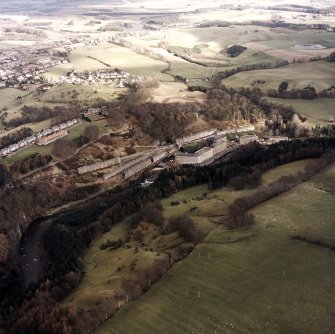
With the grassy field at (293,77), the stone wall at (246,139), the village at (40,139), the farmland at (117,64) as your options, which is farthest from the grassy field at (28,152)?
the grassy field at (293,77)

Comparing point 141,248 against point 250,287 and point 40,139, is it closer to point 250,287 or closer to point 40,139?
point 250,287

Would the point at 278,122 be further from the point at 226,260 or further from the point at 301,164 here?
the point at 226,260

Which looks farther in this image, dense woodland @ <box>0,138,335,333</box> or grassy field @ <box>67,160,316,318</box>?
grassy field @ <box>67,160,316,318</box>

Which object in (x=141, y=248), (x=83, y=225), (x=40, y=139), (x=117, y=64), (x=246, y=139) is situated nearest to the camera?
(x=141, y=248)

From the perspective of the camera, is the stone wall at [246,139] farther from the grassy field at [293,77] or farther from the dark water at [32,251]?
the dark water at [32,251]

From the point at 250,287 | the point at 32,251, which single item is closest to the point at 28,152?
the point at 32,251

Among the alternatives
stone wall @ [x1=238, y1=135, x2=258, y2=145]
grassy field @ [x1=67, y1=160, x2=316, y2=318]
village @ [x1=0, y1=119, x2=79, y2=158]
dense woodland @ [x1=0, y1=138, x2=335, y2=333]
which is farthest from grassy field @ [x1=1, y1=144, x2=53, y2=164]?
stone wall @ [x1=238, y1=135, x2=258, y2=145]

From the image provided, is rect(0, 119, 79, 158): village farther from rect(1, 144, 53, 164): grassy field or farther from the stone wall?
the stone wall
